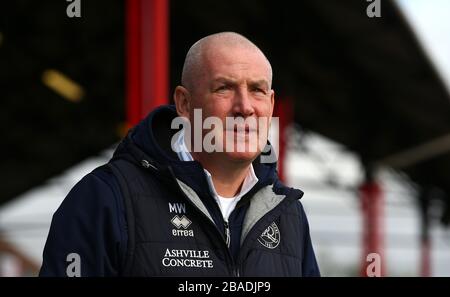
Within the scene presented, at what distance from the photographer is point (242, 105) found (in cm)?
258

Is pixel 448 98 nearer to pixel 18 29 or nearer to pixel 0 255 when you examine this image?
pixel 18 29

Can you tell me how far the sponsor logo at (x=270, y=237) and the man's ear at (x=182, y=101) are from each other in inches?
15.1

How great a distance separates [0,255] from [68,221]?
56106 mm

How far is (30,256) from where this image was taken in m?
56.5

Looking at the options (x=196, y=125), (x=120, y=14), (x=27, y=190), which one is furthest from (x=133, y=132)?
(x=27, y=190)

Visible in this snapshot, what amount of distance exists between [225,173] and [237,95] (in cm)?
22

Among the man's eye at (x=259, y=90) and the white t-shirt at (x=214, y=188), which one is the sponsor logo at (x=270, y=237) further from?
the man's eye at (x=259, y=90)

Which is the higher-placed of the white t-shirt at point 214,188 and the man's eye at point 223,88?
the man's eye at point 223,88

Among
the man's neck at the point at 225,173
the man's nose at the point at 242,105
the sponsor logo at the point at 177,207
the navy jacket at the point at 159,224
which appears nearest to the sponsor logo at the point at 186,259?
the navy jacket at the point at 159,224

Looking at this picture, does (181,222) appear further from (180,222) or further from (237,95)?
(237,95)

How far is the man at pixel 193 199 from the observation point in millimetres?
2504

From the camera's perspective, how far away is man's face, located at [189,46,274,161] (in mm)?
2588

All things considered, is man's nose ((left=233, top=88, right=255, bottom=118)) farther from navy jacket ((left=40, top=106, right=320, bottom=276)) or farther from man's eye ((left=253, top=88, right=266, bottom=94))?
navy jacket ((left=40, top=106, right=320, bottom=276))

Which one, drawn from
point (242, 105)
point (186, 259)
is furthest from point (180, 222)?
point (242, 105)
